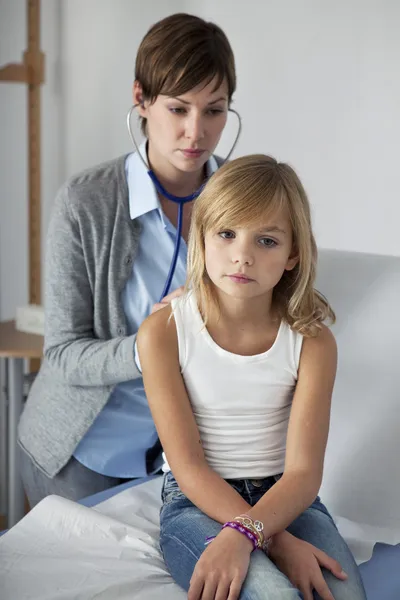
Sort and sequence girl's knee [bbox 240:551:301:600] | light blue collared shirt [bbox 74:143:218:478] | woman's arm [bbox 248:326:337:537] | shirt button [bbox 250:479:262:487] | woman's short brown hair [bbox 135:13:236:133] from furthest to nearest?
light blue collared shirt [bbox 74:143:218:478] < woman's short brown hair [bbox 135:13:236:133] < shirt button [bbox 250:479:262:487] < woman's arm [bbox 248:326:337:537] < girl's knee [bbox 240:551:301:600]

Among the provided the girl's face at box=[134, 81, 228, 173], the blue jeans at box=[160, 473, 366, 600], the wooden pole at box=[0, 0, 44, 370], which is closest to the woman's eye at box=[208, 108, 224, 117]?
the girl's face at box=[134, 81, 228, 173]

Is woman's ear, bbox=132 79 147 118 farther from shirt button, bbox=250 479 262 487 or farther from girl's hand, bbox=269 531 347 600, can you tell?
girl's hand, bbox=269 531 347 600

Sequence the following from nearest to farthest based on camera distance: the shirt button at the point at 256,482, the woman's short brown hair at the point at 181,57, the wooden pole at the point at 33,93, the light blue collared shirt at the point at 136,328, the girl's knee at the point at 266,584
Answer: the girl's knee at the point at 266,584 < the shirt button at the point at 256,482 < the woman's short brown hair at the point at 181,57 < the light blue collared shirt at the point at 136,328 < the wooden pole at the point at 33,93

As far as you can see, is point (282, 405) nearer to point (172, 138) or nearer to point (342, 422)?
point (342, 422)

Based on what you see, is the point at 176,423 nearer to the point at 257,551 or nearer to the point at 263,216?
the point at 257,551

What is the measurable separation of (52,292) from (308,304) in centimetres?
49

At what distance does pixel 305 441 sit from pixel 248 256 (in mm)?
289

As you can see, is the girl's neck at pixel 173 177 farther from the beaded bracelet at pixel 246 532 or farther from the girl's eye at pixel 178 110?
the beaded bracelet at pixel 246 532

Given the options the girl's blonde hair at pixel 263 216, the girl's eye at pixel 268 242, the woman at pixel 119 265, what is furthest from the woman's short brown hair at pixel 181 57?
the girl's eye at pixel 268 242

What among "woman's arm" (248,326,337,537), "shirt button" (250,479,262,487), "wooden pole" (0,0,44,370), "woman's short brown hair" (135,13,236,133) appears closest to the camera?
"woman's arm" (248,326,337,537)

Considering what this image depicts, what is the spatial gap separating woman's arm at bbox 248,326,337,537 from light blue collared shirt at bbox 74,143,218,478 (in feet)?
1.25

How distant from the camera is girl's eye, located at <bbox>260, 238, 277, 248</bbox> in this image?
134 centimetres

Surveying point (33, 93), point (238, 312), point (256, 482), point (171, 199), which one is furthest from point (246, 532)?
point (33, 93)

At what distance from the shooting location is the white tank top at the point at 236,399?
1365 millimetres
